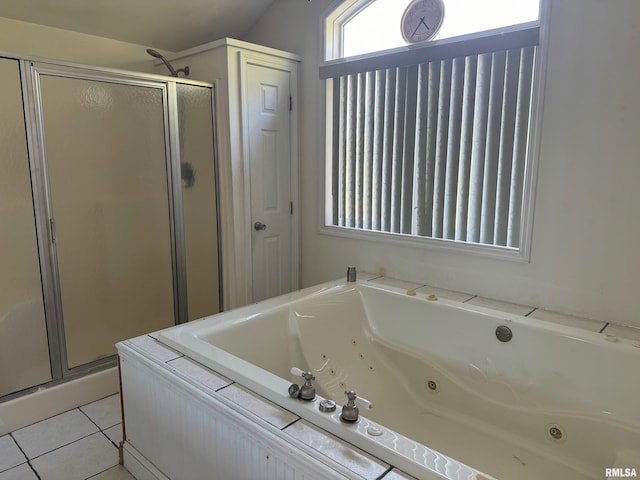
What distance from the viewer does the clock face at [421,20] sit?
2.20 metres

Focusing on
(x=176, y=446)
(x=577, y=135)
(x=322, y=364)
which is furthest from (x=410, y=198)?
(x=176, y=446)

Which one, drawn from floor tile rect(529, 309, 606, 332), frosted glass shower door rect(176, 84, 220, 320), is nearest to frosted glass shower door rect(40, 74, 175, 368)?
frosted glass shower door rect(176, 84, 220, 320)

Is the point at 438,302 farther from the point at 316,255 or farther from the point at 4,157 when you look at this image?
the point at 4,157

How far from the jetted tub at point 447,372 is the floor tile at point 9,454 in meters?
0.86

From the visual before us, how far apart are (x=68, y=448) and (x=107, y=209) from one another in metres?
1.12

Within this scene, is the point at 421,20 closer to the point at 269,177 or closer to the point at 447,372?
the point at 269,177

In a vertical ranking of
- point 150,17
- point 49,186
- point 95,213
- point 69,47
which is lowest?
point 95,213

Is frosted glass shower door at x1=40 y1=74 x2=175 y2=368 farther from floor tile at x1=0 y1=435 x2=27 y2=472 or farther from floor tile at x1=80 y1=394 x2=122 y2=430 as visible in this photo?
floor tile at x1=0 y1=435 x2=27 y2=472

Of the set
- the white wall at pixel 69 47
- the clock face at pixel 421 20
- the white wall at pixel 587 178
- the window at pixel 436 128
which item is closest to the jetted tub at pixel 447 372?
the white wall at pixel 587 178

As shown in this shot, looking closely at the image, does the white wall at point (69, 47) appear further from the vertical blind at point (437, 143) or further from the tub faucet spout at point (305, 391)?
the tub faucet spout at point (305, 391)

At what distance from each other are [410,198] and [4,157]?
1942 mm

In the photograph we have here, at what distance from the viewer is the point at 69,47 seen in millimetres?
2463

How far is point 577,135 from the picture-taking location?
1.83 metres

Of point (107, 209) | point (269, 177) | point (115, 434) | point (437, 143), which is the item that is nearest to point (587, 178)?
point (437, 143)
